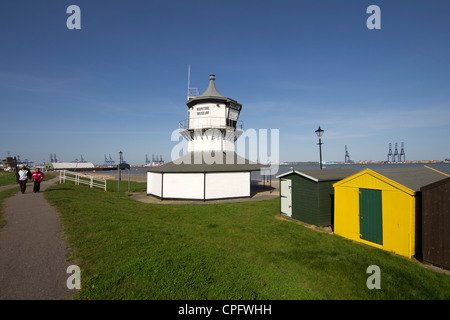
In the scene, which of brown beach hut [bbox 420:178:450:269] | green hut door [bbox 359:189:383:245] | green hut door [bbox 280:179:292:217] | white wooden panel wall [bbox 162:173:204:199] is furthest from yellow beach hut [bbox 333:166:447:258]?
white wooden panel wall [bbox 162:173:204:199]

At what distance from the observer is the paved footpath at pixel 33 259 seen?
13.6 ft

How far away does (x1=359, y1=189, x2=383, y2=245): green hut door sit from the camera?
327 inches

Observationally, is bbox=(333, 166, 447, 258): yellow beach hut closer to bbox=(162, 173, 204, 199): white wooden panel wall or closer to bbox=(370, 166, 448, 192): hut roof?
bbox=(370, 166, 448, 192): hut roof

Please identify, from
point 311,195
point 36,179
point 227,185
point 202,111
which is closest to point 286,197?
point 311,195

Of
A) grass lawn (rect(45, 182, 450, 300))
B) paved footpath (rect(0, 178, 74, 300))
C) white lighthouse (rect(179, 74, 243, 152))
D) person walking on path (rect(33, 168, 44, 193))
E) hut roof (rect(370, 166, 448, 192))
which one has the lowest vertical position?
grass lawn (rect(45, 182, 450, 300))

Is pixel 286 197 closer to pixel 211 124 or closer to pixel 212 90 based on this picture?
pixel 211 124

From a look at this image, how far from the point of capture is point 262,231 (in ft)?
32.9

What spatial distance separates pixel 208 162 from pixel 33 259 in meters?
16.6

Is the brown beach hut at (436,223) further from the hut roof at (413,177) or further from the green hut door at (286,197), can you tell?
the green hut door at (286,197)

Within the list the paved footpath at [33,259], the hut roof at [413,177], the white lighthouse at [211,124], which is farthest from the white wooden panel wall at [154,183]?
the hut roof at [413,177]

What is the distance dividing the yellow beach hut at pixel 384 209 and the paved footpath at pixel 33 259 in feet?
33.6

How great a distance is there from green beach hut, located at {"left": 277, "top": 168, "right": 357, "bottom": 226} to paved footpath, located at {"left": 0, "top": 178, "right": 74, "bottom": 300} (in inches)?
427
